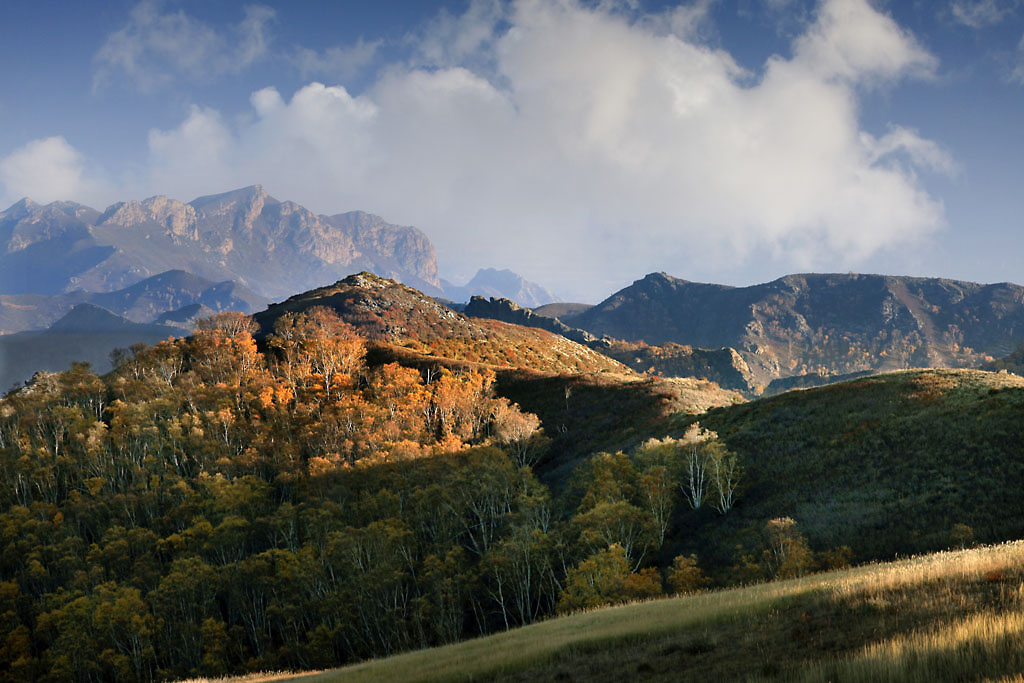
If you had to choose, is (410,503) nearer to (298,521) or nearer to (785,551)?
(298,521)

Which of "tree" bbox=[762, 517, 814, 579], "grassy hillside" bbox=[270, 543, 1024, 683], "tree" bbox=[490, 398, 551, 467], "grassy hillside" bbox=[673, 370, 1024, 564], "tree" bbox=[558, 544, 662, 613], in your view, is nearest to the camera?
"grassy hillside" bbox=[270, 543, 1024, 683]

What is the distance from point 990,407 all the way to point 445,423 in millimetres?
70890

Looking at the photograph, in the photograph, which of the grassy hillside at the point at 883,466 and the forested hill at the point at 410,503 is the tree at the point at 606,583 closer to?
the forested hill at the point at 410,503

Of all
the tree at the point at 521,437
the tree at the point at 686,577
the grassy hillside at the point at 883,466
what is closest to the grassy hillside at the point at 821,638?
the tree at the point at 686,577

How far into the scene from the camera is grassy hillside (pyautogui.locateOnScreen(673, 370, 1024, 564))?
121ft

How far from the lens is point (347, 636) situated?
2386 inches

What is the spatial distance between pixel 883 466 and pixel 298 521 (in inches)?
2818

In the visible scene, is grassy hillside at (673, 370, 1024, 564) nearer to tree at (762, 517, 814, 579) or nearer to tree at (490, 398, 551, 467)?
tree at (762, 517, 814, 579)

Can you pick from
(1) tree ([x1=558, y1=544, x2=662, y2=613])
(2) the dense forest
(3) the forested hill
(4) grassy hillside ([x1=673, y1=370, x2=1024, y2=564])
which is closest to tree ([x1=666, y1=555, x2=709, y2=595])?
(2) the dense forest

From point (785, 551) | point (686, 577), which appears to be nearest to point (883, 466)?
point (785, 551)

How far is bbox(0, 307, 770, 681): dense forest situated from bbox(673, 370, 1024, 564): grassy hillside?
4.12 m

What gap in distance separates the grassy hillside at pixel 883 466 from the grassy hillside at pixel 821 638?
82.4 ft

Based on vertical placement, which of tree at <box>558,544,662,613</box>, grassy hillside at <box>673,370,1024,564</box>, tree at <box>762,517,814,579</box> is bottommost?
tree at <box>558,544,662,613</box>

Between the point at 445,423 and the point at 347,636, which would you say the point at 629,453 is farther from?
the point at 347,636
